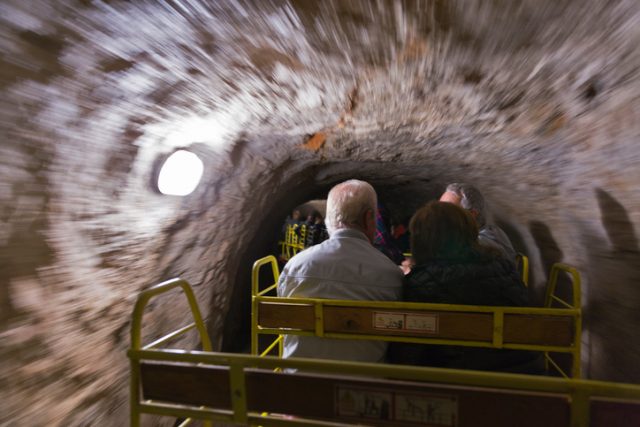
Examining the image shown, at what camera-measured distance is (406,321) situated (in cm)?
197

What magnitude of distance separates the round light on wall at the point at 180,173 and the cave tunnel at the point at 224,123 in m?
0.08

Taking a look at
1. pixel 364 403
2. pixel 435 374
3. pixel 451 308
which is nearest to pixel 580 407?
pixel 435 374

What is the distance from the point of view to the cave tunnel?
148 cm

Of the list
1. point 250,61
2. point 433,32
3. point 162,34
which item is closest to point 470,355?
point 433,32

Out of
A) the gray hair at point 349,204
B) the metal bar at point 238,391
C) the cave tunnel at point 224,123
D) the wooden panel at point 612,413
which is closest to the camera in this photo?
the wooden panel at point 612,413

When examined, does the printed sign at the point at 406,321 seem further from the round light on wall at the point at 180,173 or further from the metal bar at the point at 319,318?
the round light on wall at the point at 180,173

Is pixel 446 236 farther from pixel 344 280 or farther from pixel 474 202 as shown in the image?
pixel 474 202

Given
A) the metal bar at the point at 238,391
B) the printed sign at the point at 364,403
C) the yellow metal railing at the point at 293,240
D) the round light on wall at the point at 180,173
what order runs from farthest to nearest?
the yellow metal railing at the point at 293,240, the round light on wall at the point at 180,173, the metal bar at the point at 238,391, the printed sign at the point at 364,403

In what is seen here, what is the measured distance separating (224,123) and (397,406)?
2166mm

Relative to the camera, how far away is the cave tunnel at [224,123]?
1.48 m

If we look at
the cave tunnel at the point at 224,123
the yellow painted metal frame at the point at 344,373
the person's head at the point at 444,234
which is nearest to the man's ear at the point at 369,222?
the person's head at the point at 444,234

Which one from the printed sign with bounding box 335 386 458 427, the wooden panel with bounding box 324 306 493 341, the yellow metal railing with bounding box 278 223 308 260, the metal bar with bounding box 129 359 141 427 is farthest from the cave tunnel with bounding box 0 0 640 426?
the yellow metal railing with bounding box 278 223 308 260

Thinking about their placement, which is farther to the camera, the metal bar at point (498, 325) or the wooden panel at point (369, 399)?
the metal bar at point (498, 325)

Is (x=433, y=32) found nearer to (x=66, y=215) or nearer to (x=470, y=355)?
(x=470, y=355)
